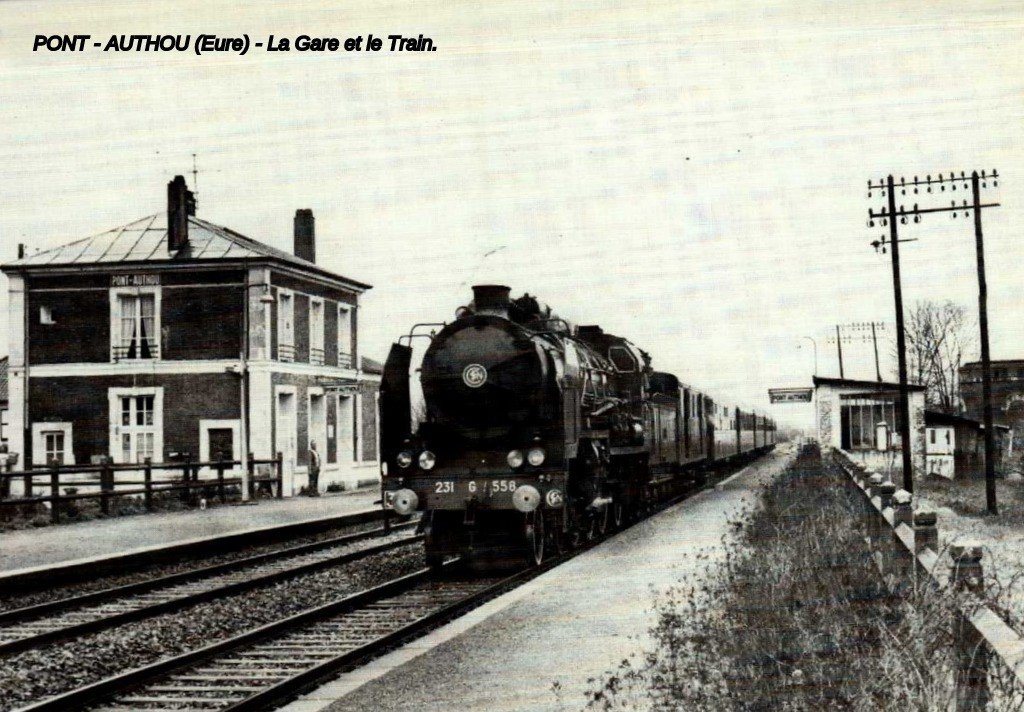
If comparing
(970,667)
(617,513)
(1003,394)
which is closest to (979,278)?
(617,513)

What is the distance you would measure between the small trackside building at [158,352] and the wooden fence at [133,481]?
2.51 ft

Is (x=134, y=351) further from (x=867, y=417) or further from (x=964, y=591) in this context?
(x=867, y=417)

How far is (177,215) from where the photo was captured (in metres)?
31.2

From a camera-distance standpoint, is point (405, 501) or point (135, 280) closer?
point (405, 501)

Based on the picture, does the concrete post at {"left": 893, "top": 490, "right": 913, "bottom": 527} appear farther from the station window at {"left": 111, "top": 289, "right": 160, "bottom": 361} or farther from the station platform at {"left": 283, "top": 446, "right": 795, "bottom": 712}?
the station window at {"left": 111, "top": 289, "right": 160, "bottom": 361}

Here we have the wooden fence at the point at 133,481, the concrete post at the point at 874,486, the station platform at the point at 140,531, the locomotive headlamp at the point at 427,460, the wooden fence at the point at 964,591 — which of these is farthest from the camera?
the wooden fence at the point at 133,481

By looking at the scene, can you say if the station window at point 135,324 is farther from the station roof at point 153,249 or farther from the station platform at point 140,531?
the station platform at point 140,531

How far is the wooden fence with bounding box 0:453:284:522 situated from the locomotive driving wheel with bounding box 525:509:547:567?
359 inches

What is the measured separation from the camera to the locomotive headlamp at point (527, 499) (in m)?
12.8

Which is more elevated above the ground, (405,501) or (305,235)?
(305,235)

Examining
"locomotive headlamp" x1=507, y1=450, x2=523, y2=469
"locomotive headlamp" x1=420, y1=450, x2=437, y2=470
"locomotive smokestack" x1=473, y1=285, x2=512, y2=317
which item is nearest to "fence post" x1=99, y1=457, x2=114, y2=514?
"locomotive headlamp" x1=420, y1=450, x2=437, y2=470

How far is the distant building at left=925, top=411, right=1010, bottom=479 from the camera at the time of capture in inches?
1494

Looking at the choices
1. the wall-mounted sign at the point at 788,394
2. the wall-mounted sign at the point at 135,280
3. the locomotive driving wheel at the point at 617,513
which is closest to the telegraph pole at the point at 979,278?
the locomotive driving wheel at the point at 617,513

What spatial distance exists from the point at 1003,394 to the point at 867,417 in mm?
16518
